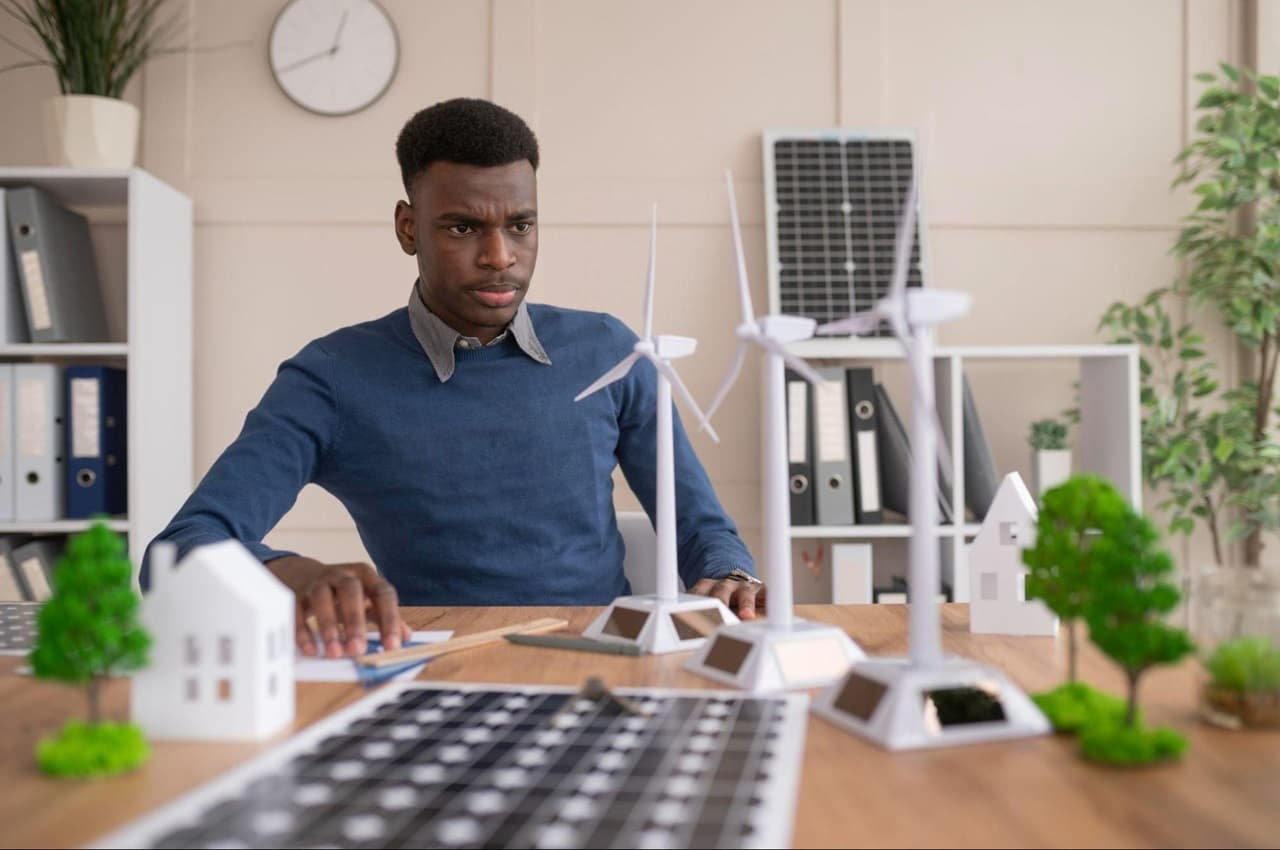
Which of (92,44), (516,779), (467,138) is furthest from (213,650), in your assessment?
(92,44)

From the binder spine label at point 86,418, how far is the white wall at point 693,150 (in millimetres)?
391

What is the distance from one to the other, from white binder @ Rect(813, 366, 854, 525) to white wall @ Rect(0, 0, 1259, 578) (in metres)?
0.34

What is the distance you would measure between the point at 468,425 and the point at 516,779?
1150 millimetres

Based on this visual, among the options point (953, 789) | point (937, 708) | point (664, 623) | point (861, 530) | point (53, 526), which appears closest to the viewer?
point (953, 789)

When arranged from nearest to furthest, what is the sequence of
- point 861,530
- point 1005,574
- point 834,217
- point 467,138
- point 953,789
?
point 953,789
point 1005,574
point 467,138
point 861,530
point 834,217

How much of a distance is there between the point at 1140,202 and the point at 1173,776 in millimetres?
2756

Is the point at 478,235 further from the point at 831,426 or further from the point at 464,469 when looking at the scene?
the point at 831,426

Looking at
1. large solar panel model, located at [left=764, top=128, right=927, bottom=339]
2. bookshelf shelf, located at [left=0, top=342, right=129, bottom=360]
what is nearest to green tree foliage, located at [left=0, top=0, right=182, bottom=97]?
bookshelf shelf, located at [left=0, top=342, right=129, bottom=360]

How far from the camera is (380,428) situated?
1780 mm

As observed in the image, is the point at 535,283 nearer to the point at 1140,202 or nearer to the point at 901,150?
the point at 901,150

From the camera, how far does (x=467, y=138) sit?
1.76 m

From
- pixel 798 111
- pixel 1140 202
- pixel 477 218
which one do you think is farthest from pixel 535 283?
pixel 1140 202

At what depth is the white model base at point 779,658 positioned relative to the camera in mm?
944

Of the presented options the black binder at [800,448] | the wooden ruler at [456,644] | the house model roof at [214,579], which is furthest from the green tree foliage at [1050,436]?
the house model roof at [214,579]
